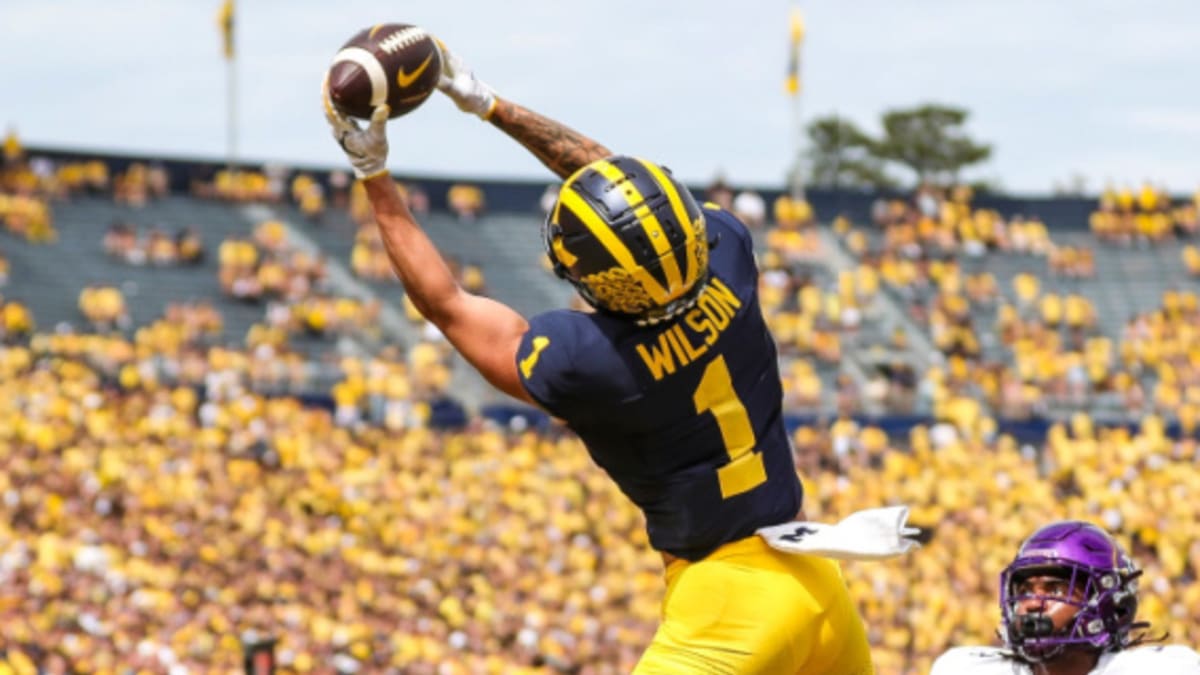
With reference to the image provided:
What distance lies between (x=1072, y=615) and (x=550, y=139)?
1771mm

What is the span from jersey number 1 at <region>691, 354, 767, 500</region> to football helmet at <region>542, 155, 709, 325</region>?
0.60ft

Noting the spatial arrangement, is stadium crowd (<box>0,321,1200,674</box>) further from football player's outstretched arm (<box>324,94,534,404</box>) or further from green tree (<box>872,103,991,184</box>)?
green tree (<box>872,103,991,184</box>)

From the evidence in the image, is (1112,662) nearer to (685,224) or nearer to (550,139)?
(685,224)

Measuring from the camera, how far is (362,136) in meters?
4.05

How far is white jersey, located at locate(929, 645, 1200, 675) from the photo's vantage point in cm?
375

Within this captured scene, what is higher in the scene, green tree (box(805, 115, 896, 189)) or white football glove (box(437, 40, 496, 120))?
white football glove (box(437, 40, 496, 120))

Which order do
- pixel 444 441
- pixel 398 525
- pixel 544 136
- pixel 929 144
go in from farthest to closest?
pixel 929 144 < pixel 444 441 < pixel 398 525 < pixel 544 136

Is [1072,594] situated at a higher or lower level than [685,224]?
lower

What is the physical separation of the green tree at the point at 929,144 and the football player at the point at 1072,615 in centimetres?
5401

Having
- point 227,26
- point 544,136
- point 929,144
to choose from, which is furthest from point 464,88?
point 929,144

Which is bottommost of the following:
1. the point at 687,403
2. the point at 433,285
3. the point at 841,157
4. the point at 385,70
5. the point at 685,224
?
the point at 841,157

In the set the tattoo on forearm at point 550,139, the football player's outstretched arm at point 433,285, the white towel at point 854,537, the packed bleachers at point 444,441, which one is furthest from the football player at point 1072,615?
the packed bleachers at point 444,441

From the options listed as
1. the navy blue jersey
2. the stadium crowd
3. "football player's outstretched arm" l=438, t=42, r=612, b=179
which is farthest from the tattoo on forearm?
the stadium crowd

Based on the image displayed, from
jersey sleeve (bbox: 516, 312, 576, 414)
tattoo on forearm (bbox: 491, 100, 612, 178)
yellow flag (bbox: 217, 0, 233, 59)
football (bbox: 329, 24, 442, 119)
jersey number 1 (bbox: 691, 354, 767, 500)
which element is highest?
football (bbox: 329, 24, 442, 119)
